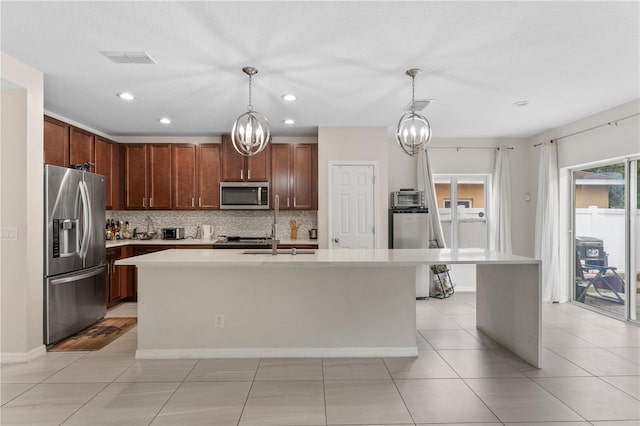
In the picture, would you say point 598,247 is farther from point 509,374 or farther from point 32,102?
point 32,102

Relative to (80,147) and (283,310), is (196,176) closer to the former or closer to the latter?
(80,147)

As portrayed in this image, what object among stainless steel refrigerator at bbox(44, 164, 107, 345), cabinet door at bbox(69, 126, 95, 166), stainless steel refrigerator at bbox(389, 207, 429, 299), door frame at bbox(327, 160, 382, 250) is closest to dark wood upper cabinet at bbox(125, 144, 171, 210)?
cabinet door at bbox(69, 126, 95, 166)

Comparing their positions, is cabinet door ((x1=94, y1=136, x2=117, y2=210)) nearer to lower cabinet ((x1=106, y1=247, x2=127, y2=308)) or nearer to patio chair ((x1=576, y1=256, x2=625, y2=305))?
lower cabinet ((x1=106, y1=247, x2=127, y2=308))

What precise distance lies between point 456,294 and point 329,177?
2803 millimetres

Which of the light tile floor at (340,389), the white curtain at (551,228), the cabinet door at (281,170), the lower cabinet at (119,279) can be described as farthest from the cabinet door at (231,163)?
the white curtain at (551,228)

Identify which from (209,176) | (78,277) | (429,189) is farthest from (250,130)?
(429,189)

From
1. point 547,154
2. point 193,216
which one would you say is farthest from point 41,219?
point 547,154

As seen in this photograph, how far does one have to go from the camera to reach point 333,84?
137 inches

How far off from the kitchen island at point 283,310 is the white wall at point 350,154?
1.98 m

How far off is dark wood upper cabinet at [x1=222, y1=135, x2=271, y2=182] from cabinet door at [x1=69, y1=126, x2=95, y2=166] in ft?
5.74

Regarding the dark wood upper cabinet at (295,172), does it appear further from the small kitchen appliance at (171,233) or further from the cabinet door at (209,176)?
the small kitchen appliance at (171,233)

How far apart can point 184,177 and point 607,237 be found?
19.5 feet

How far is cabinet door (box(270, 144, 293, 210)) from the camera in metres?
5.52

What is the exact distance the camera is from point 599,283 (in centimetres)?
482
